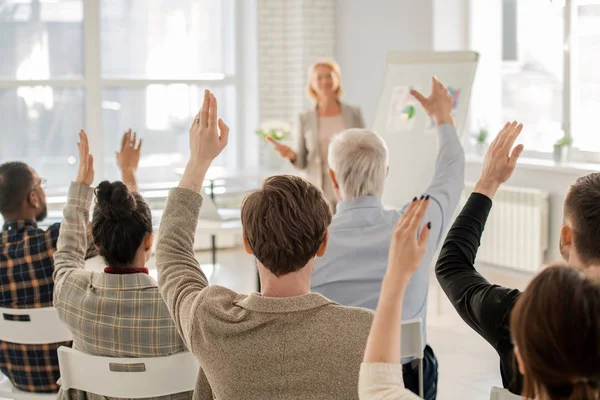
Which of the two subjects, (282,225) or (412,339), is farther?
(412,339)

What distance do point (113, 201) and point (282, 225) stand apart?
89 centimetres

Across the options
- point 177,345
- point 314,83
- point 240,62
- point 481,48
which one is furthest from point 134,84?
point 177,345

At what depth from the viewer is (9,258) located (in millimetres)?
3008

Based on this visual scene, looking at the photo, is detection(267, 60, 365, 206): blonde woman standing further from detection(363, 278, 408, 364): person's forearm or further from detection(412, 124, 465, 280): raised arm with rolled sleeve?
detection(363, 278, 408, 364): person's forearm

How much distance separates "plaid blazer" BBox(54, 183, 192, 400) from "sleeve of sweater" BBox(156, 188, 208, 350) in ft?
1.75

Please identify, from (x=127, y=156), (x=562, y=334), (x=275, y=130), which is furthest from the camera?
(x=275, y=130)

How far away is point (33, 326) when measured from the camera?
2.86 metres

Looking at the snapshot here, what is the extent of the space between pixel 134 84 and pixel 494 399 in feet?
22.0

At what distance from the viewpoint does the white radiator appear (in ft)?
20.8

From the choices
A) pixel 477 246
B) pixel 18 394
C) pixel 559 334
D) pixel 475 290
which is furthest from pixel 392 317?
pixel 18 394

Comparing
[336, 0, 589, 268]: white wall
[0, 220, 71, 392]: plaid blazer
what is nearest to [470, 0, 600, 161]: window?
[336, 0, 589, 268]: white wall

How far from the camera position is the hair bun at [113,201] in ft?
7.98

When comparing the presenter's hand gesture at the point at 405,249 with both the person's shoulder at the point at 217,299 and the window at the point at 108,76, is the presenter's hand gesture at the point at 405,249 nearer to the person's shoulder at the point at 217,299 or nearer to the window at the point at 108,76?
the person's shoulder at the point at 217,299

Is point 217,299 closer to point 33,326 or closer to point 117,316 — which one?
point 117,316
